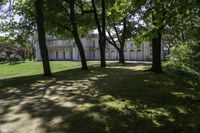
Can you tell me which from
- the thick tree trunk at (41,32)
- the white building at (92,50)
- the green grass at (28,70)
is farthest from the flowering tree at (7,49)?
the thick tree trunk at (41,32)

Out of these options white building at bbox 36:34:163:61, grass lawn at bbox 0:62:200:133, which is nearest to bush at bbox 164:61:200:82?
grass lawn at bbox 0:62:200:133

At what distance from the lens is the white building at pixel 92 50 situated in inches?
2729

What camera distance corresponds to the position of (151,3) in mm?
10805

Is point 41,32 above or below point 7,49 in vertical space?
above

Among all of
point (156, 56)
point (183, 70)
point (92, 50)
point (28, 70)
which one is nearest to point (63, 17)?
point (156, 56)

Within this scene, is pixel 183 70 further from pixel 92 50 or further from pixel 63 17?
pixel 92 50

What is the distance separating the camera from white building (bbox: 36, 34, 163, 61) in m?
69.3

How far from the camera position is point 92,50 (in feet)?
266

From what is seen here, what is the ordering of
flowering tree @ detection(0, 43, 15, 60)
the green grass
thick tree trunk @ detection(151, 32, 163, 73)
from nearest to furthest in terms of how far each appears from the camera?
thick tree trunk @ detection(151, 32, 163, 73) < the green grass < flowering tree @ detection(0, 43, 15, 60)

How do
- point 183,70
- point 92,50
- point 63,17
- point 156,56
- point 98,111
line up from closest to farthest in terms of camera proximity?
1. point 98,111
2. point 183,70
3. point 156,56
4. point 63,17
5. point 92,50

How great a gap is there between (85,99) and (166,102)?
8.22 feet

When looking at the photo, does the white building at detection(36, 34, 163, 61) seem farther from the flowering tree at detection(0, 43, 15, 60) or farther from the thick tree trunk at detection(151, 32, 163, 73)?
the thick tree trunk at detection(151, 32, 163, 73)

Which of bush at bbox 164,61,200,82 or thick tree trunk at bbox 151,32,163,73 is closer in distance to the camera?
bush at bbox 164,61,200,82

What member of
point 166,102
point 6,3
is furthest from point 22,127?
point 6,3
